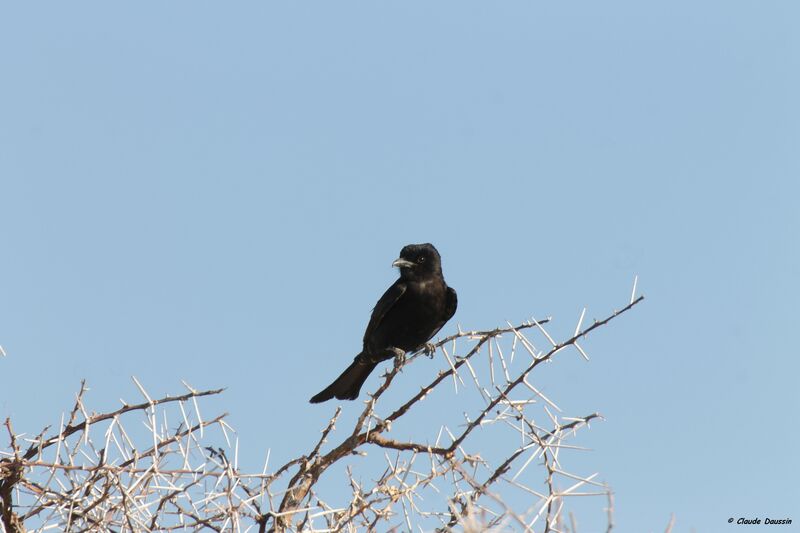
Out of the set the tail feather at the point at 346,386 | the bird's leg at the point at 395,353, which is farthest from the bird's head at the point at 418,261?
the tail feather at the point at 346,386

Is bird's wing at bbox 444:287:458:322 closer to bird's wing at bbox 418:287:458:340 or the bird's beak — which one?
bird's wing at bbox 418:287:458:340

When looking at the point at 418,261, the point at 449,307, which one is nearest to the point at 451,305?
the point at 449,307

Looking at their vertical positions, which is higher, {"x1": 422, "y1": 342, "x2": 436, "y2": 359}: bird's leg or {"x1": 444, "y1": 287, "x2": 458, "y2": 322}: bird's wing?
{"x1": 444, "y1": 287, "x2": 458, "y2": 322}: bird's wing

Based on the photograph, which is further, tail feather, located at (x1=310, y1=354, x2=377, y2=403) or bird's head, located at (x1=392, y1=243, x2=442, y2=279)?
bird's head, located at (x1=392, y1=243, x2=442, y2=279)

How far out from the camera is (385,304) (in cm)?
884

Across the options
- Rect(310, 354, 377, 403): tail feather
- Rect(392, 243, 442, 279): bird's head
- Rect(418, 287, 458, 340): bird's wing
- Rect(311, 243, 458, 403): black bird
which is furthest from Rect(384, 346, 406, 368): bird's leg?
Rect(392, 243, 442, 279): bird's head

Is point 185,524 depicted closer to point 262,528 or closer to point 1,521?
point 262,528

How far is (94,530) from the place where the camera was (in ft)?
12.9

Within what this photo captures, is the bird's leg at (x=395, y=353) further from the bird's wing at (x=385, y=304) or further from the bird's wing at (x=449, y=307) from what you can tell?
the bird's wing at (x=449, y=307)

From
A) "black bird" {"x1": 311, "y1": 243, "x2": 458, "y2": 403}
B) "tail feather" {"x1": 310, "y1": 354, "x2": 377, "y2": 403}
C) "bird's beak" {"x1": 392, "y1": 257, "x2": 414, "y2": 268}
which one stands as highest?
"bird's beak" {"x1": 392, "y1": 257, "x2": 414, "y2": 268}

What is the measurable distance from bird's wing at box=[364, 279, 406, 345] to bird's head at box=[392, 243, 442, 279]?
129 mm

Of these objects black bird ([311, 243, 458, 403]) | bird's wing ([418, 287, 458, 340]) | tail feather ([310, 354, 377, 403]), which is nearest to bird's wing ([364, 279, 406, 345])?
black bird ([311, 243, 458, 403])

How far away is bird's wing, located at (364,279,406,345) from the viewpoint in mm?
8766

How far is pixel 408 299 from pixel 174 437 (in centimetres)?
466
